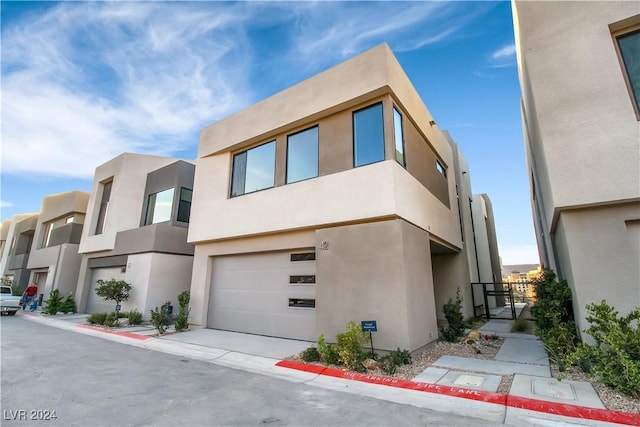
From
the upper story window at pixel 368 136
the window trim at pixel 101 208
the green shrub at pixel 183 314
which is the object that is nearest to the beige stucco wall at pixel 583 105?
the upper story window at pixel 368 136

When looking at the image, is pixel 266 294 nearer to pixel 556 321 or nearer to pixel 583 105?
pixel 556 321

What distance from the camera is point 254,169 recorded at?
9.84 metres

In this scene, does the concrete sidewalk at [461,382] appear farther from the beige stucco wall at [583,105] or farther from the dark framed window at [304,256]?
the beige stucco wall at [583,105]

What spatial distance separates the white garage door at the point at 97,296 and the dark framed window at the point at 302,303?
1037 centimetres

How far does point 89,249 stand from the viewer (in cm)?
1599

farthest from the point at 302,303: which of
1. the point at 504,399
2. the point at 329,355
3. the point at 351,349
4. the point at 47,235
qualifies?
the point at 47,235

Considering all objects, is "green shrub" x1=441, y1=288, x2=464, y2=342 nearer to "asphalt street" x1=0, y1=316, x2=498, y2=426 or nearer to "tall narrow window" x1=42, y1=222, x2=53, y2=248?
"asphalt street" x1=0, y1=316, x2=498, y2=426

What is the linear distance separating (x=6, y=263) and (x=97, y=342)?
28.7 m

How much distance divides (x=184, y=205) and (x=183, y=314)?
5.61 m

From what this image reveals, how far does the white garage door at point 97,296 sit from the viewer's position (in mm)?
14294

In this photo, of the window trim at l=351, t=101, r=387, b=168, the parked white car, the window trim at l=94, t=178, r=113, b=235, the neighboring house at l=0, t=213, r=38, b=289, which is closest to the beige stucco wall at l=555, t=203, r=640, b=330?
the window trim at l=351, t=101, r=387, b=168

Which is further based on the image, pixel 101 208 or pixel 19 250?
pixel 19 250

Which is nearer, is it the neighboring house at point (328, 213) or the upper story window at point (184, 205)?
the neighboring house at point (328, 213)

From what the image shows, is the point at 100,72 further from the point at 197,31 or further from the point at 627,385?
the point at 627,385
